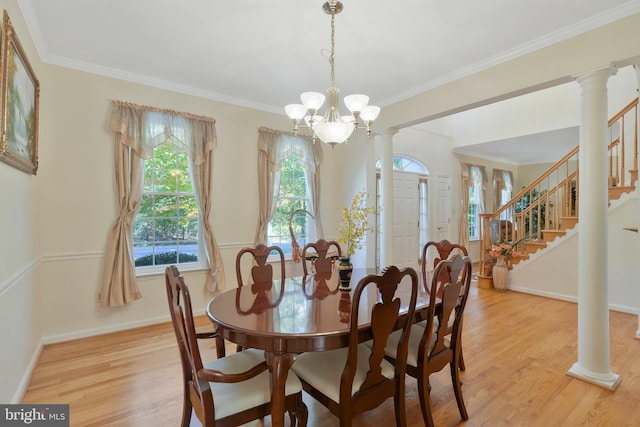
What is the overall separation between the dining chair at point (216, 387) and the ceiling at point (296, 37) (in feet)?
6.74

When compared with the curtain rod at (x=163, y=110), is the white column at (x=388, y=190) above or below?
below

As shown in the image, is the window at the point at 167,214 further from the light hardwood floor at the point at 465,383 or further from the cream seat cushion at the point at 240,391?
the cream seat cushion at the point at 240,391

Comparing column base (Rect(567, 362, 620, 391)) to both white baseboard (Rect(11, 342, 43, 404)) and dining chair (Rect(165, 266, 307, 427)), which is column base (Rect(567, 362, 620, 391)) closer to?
dining chair (Rect(165, 266, 307, 427))

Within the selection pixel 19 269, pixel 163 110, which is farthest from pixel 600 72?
pixel 19 269

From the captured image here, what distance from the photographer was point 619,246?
4.15 meters

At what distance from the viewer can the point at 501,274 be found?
5.16 m

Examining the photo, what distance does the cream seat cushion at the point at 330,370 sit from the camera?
5.36ft

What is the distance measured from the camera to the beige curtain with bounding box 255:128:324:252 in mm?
4371

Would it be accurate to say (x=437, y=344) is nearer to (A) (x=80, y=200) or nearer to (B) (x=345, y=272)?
Result: (B) (x=345, y=272)

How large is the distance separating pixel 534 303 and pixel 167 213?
5.08 metres

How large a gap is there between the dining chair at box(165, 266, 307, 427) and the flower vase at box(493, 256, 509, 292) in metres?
4.61

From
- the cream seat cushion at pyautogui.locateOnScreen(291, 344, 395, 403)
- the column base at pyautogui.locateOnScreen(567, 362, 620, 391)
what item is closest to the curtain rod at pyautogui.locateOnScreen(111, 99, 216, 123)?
the cream seat cushion at pyautogui.locateOnScreen(291, 344, 395, 403)

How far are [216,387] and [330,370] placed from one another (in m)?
0.59

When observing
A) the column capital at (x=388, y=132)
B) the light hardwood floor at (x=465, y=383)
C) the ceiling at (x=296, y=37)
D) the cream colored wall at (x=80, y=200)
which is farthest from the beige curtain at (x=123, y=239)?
the column capital at (x=388, y=132)
